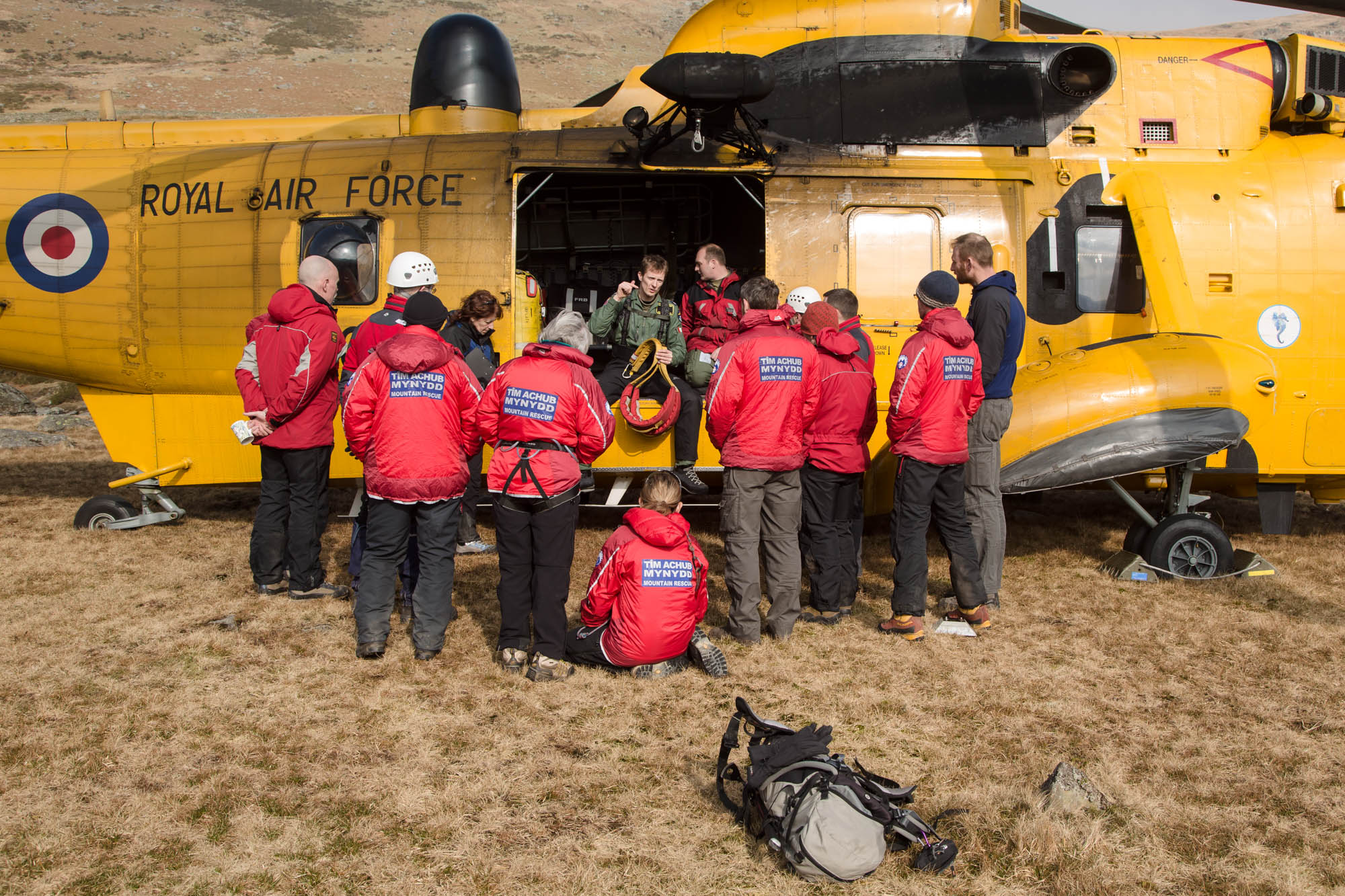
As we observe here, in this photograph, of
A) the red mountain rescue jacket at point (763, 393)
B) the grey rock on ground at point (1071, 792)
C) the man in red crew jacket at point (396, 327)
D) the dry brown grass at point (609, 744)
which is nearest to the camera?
the dry brown grass at point (609, 744)

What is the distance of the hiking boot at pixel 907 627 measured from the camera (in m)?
5.60

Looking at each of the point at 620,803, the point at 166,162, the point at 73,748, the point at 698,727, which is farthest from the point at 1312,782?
the point at 166,162

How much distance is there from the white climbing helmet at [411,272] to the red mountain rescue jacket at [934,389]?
2943 millimetres

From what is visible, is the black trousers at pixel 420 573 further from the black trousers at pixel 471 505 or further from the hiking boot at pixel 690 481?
the hiking boot at pixel 690 481

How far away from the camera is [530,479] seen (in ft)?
16.1

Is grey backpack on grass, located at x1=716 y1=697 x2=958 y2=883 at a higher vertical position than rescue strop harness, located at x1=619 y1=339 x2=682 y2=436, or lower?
lower

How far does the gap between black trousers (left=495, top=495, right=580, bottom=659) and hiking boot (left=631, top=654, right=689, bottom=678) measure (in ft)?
1.36

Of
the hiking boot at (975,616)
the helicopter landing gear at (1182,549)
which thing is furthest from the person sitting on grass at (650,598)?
the helicopter landing gear at (1182,549)

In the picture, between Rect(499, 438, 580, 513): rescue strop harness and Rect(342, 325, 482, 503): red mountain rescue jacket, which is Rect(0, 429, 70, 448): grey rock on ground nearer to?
Rect(342, 325, 482, 503): red mountain rescue jacket

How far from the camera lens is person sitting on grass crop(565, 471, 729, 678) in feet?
15.7

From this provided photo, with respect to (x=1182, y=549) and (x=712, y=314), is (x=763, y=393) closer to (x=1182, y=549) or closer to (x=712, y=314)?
(x=712, y=314)

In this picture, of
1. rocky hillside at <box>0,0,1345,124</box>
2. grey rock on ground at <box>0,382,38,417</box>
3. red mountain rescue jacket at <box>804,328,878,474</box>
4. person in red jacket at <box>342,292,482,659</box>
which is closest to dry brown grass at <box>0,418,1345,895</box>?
person in red jacket at <box>342,292,482,659</box>

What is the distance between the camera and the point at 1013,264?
7.33 m

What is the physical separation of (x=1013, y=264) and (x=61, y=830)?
677cm
